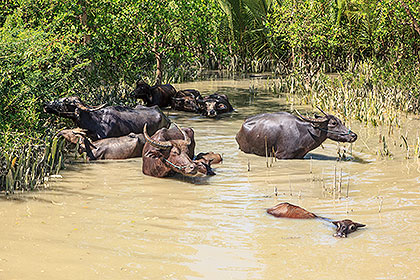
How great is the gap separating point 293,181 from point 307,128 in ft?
6.10

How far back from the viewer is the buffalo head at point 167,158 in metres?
8.44

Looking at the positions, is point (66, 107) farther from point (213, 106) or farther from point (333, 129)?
point (213, 106)

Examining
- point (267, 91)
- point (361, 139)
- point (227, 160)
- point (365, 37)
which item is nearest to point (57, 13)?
point (227, 160)

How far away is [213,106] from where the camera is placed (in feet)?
48.3

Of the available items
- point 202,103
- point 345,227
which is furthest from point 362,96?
point 345,227

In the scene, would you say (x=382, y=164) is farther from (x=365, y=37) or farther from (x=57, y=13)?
(x=365, y=37)

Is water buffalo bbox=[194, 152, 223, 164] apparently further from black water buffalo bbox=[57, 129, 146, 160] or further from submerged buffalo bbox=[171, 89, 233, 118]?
submerged buffalo bbox=[171, 89, 233, 118]

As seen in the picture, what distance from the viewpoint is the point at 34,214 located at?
6828 mm

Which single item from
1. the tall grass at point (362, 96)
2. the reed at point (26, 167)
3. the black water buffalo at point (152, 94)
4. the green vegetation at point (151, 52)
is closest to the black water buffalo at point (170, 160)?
the reed at point (26, 167)

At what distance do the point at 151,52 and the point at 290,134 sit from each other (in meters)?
6.37

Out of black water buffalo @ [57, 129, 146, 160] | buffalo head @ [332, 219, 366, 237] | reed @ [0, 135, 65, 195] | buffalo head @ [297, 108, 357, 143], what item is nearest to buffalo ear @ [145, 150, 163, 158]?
reed @ [0, 135, 65, 195]

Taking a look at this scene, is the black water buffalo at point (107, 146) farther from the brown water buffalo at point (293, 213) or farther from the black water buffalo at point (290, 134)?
the brown water buffalo at point (293, 213)

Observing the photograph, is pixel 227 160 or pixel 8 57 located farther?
pixel 227 160

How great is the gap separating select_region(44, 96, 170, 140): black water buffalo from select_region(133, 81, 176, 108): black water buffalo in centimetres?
361
